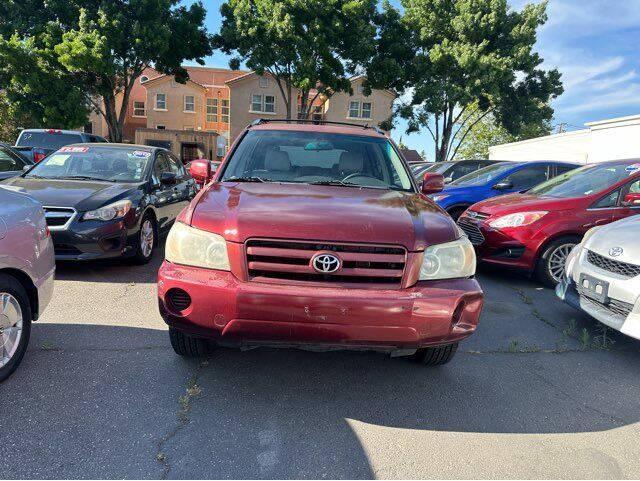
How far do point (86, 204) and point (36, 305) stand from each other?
2197 mm

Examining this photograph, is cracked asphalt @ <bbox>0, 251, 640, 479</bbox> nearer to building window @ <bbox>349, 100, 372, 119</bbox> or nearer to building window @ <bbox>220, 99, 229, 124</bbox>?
building window @ <bbox>349, 100, 372, 119</bbox>

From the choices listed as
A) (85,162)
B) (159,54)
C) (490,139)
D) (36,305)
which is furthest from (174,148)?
(490,139)

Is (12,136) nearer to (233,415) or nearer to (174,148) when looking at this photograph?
(174,148)

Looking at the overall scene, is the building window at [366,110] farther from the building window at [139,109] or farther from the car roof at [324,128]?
the car roof at [324,128]

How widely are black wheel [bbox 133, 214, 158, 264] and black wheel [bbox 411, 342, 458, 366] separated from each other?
3.78 metres

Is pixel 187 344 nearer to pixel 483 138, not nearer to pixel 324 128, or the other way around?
pixel 324 128

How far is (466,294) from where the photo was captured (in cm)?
254

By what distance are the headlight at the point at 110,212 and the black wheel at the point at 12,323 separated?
7.10ft

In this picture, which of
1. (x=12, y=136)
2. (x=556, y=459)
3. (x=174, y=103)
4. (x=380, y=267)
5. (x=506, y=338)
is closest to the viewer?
→ (x=556, y=459)

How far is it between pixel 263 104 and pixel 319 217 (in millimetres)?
35230

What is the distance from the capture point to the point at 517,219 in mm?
5559

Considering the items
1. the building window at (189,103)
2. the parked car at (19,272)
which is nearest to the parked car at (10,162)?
the parked car at (19,272)

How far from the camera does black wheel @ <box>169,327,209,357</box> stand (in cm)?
297

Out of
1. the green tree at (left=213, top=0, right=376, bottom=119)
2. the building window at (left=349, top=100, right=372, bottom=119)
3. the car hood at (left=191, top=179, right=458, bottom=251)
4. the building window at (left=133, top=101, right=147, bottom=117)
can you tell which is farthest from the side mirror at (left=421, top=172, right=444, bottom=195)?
the building window at (left=133, top=101, right=147, bottom=117)
